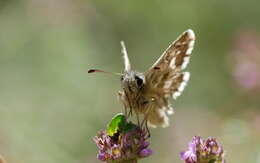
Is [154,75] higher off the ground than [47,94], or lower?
lower

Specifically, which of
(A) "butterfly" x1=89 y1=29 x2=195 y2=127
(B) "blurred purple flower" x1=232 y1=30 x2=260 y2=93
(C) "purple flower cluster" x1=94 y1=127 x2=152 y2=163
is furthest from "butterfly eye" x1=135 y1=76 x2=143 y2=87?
(B) "blurred purple flower" x1=232 y1=30 x2=260 y2=93

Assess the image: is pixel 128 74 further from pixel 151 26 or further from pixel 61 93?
pixel 151 26

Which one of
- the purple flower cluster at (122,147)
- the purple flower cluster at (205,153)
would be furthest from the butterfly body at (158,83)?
the purple flower cluster at (205,153)

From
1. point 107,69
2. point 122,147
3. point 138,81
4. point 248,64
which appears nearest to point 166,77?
point 138,81

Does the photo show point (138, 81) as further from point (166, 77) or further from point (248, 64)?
point (248, 64)

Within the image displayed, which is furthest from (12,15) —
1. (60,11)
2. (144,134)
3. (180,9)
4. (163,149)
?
(144,134)

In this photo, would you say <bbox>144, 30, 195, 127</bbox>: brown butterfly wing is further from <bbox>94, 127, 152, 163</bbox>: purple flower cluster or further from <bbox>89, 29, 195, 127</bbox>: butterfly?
<bbox>94, 127, 152, 163</bbox>: purple flower cluster
